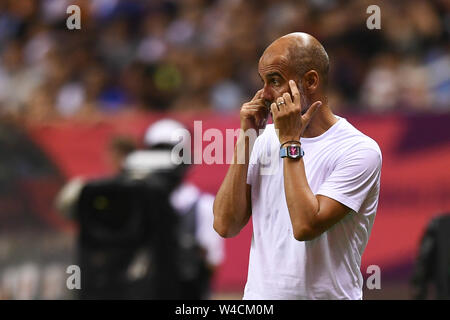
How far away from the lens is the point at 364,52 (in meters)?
9.30

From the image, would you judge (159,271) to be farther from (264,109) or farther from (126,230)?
(264,109)

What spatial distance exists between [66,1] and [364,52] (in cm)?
454

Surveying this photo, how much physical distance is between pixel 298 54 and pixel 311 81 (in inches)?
5.0

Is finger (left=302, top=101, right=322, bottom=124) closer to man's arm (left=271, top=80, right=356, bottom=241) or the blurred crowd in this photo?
man's arm (left=271, top=80, right=356, bottom=241)

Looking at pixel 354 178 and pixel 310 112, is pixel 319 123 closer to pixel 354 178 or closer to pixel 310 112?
pixel 310 112

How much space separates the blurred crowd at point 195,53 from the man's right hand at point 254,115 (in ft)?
15.4

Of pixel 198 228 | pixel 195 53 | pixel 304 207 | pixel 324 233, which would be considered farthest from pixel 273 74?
pixel 195 53

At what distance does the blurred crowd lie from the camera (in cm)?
912

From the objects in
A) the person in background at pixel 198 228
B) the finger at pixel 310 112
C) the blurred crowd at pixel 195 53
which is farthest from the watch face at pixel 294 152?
the blurred crowd at pixel 195 53

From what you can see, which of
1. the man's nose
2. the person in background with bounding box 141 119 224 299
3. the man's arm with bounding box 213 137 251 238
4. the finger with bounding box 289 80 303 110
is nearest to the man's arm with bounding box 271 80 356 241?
the finger with bounding box 289 80 303 110

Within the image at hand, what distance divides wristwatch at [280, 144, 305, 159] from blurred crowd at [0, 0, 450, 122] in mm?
4867

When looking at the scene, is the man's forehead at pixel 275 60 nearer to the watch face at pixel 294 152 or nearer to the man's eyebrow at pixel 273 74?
the man's eyebrow at pixel 273 74
